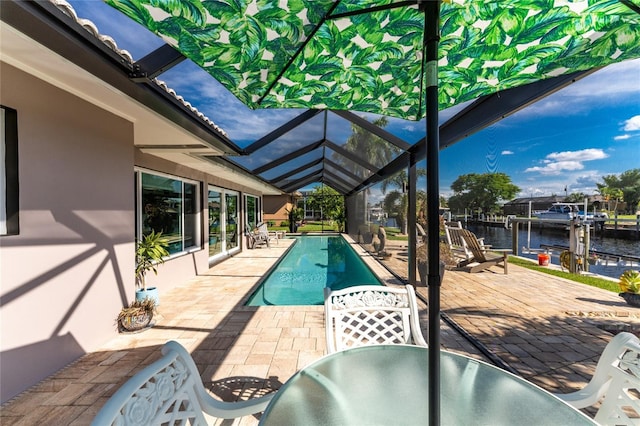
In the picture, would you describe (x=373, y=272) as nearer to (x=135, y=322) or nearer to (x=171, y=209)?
(x=171, y=209)

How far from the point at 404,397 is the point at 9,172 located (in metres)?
3.18

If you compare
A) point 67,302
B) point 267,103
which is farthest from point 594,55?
point 67,302

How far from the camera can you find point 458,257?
7.86 m

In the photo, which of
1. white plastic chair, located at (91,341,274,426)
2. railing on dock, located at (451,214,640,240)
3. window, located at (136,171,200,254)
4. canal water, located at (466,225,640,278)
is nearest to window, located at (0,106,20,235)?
white plastic chair, located at (91,341,274,426)

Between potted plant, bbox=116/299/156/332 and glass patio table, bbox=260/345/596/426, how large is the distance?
3063 mm

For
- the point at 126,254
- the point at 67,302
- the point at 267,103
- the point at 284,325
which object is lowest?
the point at 284,325

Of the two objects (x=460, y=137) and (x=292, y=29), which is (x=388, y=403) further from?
(x=460, y=137)

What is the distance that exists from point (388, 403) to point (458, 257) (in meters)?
7.60

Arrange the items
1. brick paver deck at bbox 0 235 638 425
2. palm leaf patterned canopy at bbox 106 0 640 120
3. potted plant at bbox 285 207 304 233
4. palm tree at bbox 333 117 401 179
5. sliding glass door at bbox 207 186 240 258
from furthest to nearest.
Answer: potted plant at bbox 285 207 304 233 → sliding glass door at bbox 207 186 240 258 → palm tree at bbox 333 117 401 179 → brick paver deck at bbox 0 235 638 425 → palm leaf patterned canopy at bbox 106 0 640 120

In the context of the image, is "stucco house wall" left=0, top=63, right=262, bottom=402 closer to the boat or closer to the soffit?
the soffit

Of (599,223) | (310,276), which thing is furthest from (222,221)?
(599,223)

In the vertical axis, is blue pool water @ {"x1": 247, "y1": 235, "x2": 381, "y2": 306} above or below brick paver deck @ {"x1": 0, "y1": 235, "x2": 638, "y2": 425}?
below

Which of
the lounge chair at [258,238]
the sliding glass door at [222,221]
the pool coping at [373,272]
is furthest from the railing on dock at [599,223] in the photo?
the lounge chair at [258,238]

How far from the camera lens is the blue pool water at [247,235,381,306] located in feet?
17.5
